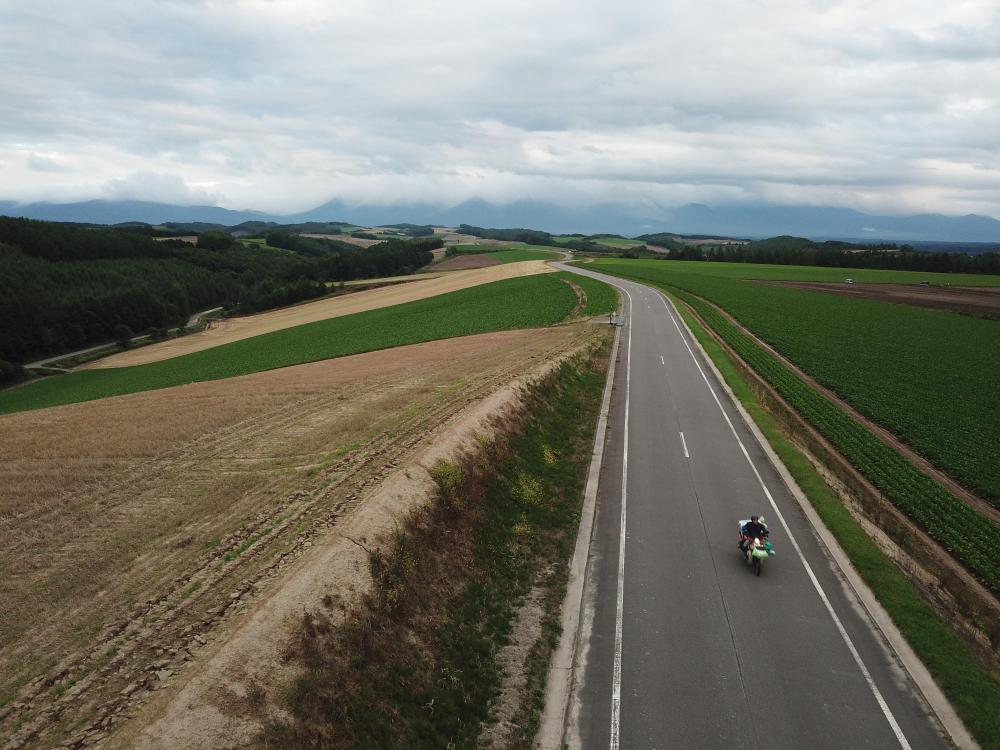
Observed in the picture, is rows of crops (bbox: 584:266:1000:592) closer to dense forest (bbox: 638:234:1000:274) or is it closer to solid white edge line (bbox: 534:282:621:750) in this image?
solid white edge line (bbox: 534:282:621:750)

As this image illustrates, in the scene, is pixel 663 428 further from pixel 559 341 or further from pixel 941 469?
pixel 559 341

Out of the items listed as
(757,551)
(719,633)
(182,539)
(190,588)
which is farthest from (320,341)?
(719,633)

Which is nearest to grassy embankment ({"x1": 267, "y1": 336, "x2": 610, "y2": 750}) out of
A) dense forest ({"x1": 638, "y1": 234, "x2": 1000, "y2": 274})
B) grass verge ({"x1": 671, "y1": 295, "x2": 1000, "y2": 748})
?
grass verge ({"x1": 671, "y1": 295, "x2": 1000, "y2": 748})

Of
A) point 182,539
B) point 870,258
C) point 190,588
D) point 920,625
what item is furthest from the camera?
point 870,258

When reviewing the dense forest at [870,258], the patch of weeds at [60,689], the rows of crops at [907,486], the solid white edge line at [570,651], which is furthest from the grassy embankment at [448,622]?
the dense forest at [870,258]

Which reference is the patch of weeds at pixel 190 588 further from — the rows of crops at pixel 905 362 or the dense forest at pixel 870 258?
the dense forest at pixel 870 258

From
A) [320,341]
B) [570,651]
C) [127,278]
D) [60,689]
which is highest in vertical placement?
[127,278]

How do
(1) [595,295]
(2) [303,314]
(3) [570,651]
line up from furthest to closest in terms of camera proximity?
(2) [303,314] < (1) [595,295] < (3) [570,651]

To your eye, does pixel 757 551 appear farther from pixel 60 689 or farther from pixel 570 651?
pixel 60 689
